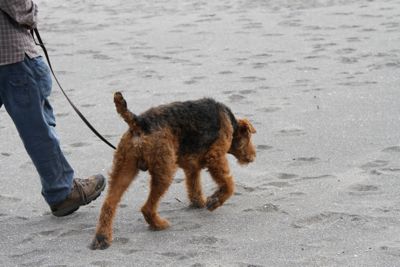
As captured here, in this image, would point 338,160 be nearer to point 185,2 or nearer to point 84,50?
point 84,50

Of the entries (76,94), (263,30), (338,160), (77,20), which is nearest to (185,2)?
(77,20)

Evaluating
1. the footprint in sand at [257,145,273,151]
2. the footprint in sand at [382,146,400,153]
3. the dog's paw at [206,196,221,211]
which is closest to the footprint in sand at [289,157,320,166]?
the footprint in sand at [257,145,273,151]

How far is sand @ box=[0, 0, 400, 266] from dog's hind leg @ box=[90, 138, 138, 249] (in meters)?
0.09

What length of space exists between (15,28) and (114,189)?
1.17m

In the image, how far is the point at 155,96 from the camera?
25.2 ft

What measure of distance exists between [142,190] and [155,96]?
244 centimetres

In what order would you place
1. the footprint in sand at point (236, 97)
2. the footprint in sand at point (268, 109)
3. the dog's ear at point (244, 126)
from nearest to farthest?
the dog's ear at point (244, 126)
the footprint in sand at point (268, 109)
the footprint in sand at point (236, 97)

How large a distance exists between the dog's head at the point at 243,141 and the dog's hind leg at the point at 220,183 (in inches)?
15.3

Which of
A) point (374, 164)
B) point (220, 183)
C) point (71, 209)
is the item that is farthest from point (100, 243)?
point (374, 164)

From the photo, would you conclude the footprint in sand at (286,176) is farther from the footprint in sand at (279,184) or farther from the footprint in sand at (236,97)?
the footprint in sand at (236,97)

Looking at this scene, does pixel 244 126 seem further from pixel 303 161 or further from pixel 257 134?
pixel 257 134

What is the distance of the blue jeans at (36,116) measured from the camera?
4.58 m

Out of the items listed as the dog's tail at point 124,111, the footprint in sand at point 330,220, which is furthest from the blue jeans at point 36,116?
the footprint in sand at point 330,220

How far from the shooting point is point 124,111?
427 cm
